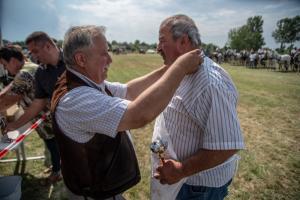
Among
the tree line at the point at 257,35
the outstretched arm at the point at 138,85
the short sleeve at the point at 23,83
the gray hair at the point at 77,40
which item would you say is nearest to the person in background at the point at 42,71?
the short sleeve at the point at 23,83

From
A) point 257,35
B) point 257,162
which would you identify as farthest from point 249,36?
point 257,162

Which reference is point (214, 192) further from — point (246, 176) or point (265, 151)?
point (265, 151)

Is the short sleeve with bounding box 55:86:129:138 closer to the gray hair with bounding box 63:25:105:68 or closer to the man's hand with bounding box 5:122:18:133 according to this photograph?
the gray hair with bounding box 63:25:105:68

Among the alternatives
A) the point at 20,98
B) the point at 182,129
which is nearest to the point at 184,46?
the point at 182,129

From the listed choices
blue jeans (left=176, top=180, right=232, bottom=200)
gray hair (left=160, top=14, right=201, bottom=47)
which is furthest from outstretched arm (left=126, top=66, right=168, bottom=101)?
blue jeans (left=176, top=180, right=232, bottom=200)

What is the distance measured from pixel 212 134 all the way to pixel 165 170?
456 millimetres

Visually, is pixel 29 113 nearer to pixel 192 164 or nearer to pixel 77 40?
pixel 77 40

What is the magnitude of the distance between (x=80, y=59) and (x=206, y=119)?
96 centimetres

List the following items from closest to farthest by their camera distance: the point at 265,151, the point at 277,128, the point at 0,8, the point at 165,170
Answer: the point at 165,170 < the point at 265,151 < the point at 0,8 < the point at 277,128

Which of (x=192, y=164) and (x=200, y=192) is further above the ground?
(x=192, y=164)

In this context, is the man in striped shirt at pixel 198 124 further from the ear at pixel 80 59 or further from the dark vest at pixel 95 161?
the ear at pixel 80 59

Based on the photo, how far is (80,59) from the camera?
1833mm

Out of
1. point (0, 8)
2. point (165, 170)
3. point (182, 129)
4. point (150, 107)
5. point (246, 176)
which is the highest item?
point (0, 8)

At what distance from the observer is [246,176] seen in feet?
17.0
